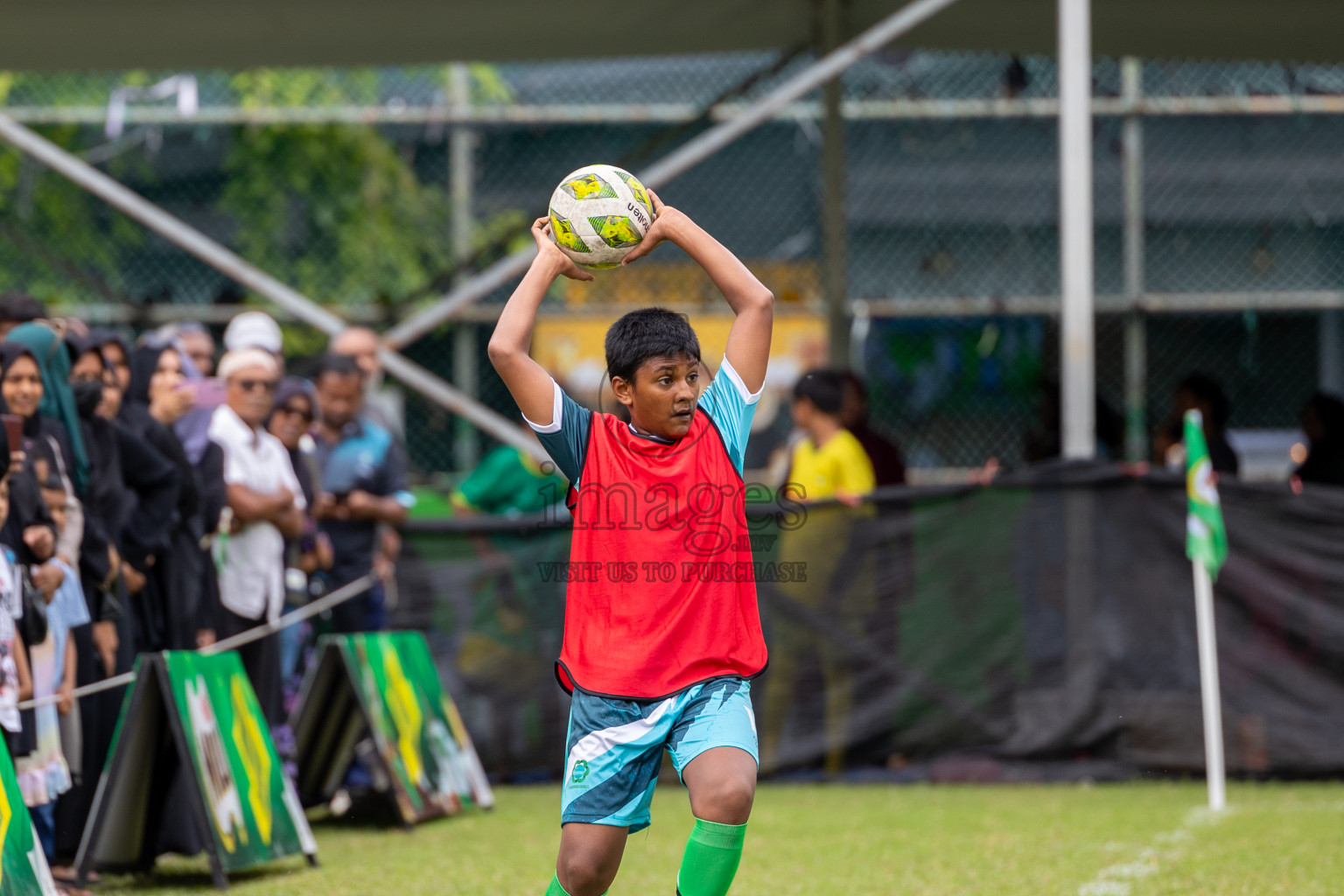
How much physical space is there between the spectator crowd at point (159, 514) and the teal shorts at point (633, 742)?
2.38m

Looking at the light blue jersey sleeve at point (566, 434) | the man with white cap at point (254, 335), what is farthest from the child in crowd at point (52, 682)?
the light blue jersey sleeve at point (566, 434)

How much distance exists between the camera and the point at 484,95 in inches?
532

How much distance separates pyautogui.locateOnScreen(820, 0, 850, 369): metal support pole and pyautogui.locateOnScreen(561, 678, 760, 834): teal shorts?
7.35 meters

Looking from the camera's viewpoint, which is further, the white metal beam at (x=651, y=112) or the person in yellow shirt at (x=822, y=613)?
the white metal beam at (x=651, y=112)

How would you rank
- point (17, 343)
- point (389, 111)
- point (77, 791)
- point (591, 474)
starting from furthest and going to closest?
point (389, 111) < point (77, 791) < point (17, 343) < point (591, 474)

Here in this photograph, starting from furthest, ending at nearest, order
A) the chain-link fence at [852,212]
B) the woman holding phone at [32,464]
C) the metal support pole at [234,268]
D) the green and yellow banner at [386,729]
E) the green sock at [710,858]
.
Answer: the chain-link fence at [852,212] → the metal support pole at [234,268] → the green and yellow banner at [386,729] → the woman holding phone at [32,464] → the green sock at [710,858]

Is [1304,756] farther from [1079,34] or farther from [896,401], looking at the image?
[896,401]

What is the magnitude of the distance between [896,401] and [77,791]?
7.88 m

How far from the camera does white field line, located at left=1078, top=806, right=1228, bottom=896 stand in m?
5.83

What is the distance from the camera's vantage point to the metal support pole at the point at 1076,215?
880cm

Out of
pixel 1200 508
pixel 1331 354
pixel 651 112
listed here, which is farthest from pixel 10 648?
pixel 1331 354

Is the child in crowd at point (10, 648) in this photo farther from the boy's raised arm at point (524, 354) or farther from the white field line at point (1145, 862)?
the white field line at point (1145, 862)

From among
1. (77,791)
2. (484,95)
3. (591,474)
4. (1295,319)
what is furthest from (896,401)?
(591,474)

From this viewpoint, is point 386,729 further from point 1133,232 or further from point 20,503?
point 1133,232
